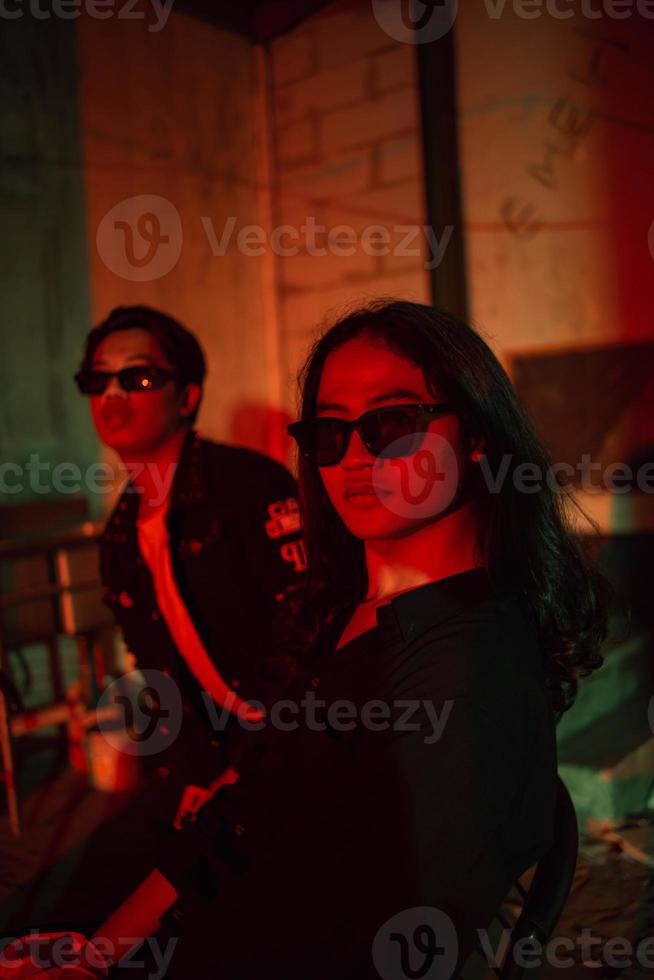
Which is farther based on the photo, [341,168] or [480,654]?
[341,168]

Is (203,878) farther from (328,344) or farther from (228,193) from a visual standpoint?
(228,193)

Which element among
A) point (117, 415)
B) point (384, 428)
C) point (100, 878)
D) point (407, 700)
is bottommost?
point (100, 878)

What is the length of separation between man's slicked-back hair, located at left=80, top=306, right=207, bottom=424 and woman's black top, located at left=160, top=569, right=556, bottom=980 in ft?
4.99

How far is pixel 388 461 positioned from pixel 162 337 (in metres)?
1.49

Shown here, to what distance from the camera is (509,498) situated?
145cm

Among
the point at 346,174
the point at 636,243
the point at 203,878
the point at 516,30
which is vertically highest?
the point at 516,30

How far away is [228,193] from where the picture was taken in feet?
17.7

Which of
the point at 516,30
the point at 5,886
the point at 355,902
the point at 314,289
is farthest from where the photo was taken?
the point at 314,289

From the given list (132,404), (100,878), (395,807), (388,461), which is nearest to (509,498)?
(388,461)

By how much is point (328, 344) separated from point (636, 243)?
306 centimetres

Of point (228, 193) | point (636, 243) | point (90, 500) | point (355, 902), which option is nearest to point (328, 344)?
point (355, 902)

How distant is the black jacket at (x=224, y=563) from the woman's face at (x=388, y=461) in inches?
39.0

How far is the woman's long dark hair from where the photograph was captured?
1.44 meters

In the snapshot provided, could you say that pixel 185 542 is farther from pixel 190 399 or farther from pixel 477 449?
pixel 477 449
